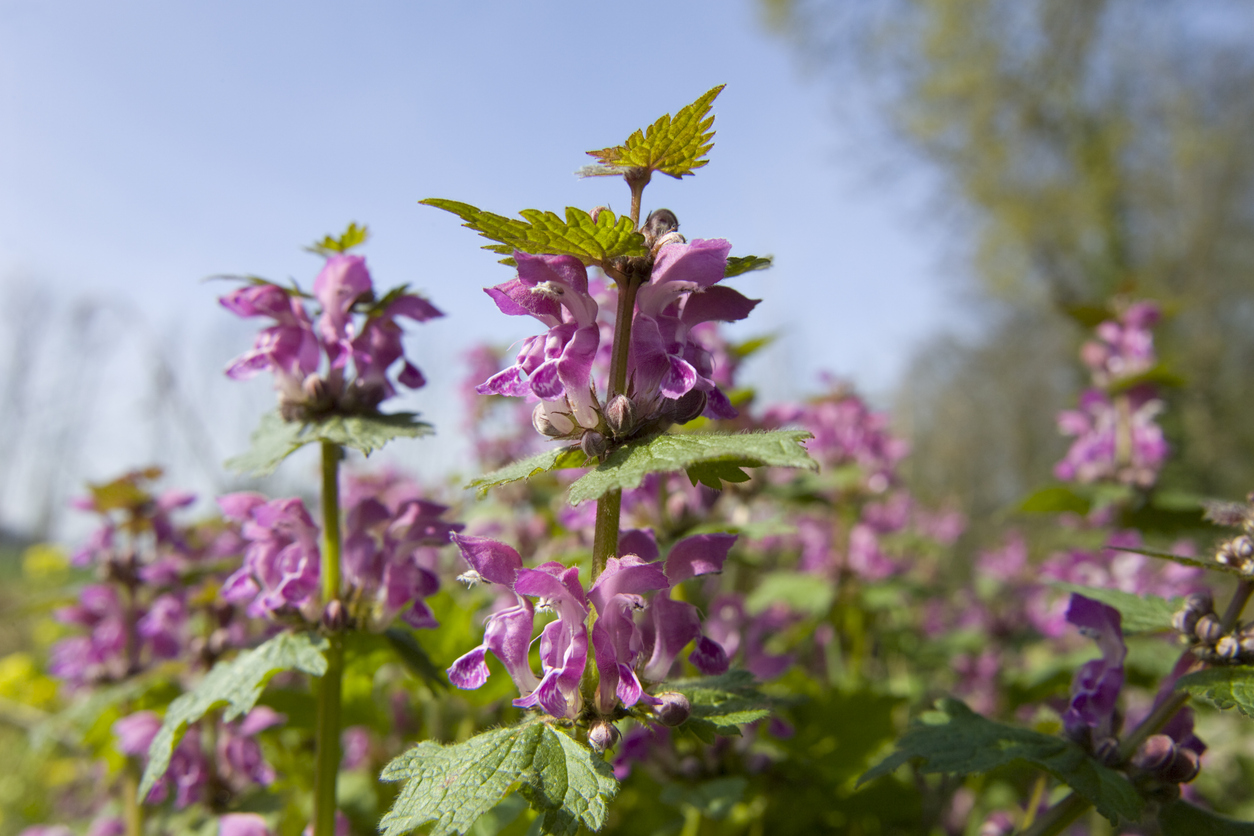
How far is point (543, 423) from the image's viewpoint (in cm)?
119

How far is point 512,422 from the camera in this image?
534 cm

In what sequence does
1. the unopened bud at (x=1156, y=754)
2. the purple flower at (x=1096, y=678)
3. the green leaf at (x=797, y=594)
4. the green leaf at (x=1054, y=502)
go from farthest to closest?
the green leaf at (x=797, y=594), the green leaf at (x=1054, y=502), the purple flower at (x=1096, y=678), the unopened bud at (x=1156, y=754)

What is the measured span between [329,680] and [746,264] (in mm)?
1300

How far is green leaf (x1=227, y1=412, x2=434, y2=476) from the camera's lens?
4.91ft

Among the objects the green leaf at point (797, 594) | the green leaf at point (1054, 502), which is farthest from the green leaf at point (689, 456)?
the green leaf at point (797, 594)

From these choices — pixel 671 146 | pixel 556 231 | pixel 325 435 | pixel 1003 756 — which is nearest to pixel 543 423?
pixel 556 231

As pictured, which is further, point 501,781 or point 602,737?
point 602,737

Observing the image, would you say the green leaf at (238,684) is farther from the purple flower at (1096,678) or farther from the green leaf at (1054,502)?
the green leaf at (1054,502)

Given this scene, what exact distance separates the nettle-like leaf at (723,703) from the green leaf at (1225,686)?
28.7 inches

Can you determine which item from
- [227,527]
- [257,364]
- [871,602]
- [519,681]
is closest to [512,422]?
[227,527]

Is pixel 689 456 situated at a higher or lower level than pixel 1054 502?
higher

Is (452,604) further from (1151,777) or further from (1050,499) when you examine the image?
(1050,499)

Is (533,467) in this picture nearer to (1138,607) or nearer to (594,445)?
(594,445)

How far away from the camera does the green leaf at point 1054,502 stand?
2.88 meters
